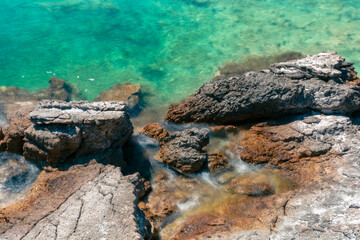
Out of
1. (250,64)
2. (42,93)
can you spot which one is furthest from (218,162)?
(42,93)

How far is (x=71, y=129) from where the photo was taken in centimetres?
830

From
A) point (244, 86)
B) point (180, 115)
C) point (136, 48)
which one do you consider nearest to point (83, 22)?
point (136, 48)

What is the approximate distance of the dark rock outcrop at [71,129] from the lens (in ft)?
27.1

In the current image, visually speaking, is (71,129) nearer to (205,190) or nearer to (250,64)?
(205,190)

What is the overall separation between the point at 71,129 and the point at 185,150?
10.1ft

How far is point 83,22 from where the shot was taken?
56.2 feet

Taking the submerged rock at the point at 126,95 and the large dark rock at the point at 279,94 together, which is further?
the submerged rock at the point at 126,95

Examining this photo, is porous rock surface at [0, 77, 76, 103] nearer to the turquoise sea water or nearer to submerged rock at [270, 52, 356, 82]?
the turquoise sea water

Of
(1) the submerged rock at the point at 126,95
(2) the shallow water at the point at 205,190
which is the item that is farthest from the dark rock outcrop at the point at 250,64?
(2) the shallow water at the point at 205,190

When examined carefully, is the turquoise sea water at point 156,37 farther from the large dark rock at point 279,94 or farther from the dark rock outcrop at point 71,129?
the dark rock outcrop at point 71,129

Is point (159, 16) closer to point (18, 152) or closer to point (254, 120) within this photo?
point (254, 120)

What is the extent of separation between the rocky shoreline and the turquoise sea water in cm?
337

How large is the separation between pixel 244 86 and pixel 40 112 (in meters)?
5.95

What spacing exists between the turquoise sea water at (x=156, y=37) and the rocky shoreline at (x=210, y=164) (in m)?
3.37
